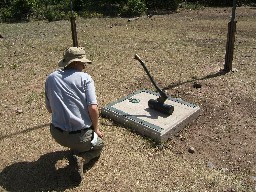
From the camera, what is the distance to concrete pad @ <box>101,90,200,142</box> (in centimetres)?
485

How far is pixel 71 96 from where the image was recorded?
3.76 meters

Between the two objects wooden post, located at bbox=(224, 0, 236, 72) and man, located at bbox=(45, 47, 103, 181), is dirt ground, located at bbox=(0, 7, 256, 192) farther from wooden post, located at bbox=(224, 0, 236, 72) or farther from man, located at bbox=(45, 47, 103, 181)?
man, located at bbox=(45, 47, 103, 181)

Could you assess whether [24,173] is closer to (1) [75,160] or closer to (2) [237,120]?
(1) [75,160]

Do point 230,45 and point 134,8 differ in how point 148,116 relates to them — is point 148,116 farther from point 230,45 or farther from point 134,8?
point 134,8

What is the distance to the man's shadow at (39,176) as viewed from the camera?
13.1 ft

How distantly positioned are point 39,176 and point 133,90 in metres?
2.84

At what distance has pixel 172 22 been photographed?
475 inches

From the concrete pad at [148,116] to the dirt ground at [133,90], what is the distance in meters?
0.12

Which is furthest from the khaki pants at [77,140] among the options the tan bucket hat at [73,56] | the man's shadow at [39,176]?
the tan bucket hat at [73,56]

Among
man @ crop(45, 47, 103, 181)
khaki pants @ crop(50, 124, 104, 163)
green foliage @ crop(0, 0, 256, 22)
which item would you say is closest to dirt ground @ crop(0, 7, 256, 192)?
khaki pants @ crop(50, 124, 104, 163)

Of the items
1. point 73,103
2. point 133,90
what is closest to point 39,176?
point 73,103

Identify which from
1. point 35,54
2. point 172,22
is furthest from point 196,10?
point 35,54

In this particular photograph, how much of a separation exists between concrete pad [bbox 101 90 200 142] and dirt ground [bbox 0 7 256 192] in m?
0.12

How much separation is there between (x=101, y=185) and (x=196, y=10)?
11.6 meters
